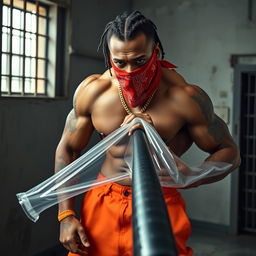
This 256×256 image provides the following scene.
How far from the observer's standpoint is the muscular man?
5.19 feet

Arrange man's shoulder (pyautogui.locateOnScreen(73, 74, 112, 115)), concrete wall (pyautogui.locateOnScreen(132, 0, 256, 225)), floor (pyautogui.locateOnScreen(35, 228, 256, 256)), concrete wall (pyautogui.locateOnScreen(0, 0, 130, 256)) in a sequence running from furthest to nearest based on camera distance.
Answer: concrete wall (pyautogui.locateOnScreen(132, 0, 256, 225)), floor (pyautogui.locateOnScreen(35, 228, 256, 256)), concrete wall (pyautogui.locateOnScreen(0, 0, 130, 256)), man's shoulder (pyautogui.locateOnScreen(73, 74, 112, 115))

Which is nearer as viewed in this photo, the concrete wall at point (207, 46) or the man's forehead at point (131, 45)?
the man's forehead at point (131, 45)

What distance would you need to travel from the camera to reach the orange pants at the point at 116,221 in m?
1.60

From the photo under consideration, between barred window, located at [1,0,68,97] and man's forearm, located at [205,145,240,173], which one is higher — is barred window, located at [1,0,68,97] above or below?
above

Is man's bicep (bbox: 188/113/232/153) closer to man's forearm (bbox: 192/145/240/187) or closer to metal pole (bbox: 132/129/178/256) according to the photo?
man's forearm (bbox: 192/145/240/187)

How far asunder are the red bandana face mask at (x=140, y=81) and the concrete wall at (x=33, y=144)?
5.28ft

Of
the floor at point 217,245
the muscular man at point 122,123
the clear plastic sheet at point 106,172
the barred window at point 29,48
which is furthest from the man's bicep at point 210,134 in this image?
the floor at point 217,245

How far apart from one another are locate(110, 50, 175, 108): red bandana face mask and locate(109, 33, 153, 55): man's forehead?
2.3 inches

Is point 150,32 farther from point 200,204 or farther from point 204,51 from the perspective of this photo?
point 200,204

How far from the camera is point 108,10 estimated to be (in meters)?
4.22

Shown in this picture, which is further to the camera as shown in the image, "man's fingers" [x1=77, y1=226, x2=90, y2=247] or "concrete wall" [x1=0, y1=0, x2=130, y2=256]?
"concrete wall" [x1=0, y1=0, x2=130, y2=256]

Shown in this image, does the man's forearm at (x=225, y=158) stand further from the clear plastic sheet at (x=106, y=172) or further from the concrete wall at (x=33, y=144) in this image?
the concrete wall at (x=33, y=144)

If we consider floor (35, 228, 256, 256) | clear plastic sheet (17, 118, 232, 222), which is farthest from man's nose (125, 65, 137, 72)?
floor (35, 228, 256, 256)

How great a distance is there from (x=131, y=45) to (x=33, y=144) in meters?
2.04
